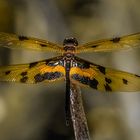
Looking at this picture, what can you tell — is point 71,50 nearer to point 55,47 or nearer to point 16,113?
point 55,47

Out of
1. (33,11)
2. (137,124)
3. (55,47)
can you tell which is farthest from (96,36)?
(55,47)

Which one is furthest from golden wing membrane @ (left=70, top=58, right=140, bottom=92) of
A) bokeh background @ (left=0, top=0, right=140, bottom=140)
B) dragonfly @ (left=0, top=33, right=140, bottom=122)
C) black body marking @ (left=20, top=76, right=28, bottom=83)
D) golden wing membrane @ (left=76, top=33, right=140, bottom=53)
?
bokeh background @ (left=0, top=0, right=140, bottom=140)

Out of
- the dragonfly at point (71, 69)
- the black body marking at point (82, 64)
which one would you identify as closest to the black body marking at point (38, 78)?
the dragonfly at point (71, 69)

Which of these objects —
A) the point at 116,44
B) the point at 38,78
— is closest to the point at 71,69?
the point at 38,78

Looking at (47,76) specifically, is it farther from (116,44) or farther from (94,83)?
(116,44)

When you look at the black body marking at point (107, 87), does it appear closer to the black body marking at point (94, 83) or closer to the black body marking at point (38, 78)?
the black body marking at point (94, 83)

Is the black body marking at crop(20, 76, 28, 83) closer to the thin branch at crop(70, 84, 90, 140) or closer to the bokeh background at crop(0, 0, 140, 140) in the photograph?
the thin branch at crop(70, 84, 90, 140)
